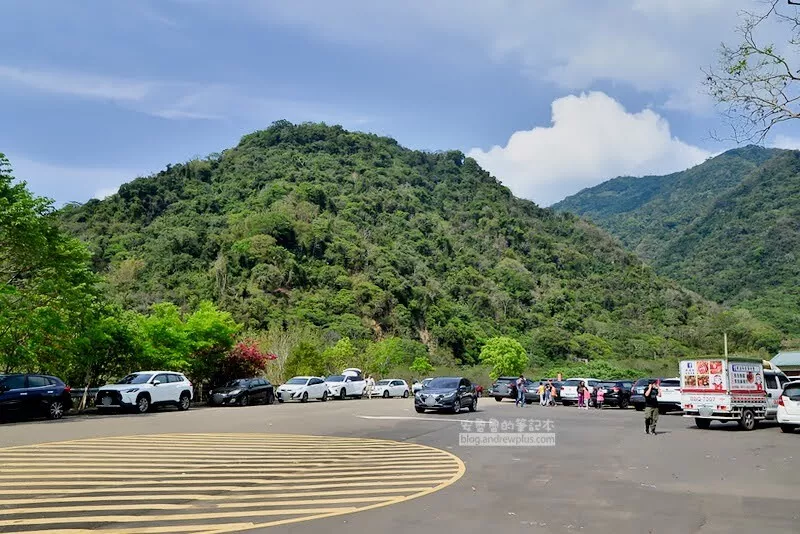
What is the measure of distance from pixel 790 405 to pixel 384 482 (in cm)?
1410

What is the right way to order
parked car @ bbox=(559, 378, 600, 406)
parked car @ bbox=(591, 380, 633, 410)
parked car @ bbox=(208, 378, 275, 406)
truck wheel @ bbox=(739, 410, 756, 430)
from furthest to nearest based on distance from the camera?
parked car @ bbox=(559, 378, 600, 406) < parked car @ bbox=(591, 380, 633, 410) < parked car @ bbox=(208, 378, 275, 406) < truck wheel @ bbox=(739, 410, 756, 430)

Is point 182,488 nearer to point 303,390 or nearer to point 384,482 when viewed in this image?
point 384,482

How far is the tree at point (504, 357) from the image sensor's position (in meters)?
68.4

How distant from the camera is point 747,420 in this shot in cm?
2034

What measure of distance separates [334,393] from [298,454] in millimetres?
27907

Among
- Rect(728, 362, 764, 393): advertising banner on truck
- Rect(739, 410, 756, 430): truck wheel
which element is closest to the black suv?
Rect(728, 362, 764, 393): advertising banner on truck

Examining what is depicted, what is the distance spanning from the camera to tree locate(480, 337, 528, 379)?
6838cm

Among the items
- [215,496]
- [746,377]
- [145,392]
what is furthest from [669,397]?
Result: [215,496]

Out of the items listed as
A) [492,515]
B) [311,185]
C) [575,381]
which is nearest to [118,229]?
[311,185]

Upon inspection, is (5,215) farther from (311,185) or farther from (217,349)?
(311,185)

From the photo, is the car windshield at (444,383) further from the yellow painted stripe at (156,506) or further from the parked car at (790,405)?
the yellow painted stripe at (156,506)

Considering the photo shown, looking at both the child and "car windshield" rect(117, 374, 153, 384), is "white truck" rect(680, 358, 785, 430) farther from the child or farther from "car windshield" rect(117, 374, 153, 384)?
"car windshield" rect(117, 374, 153, 384)

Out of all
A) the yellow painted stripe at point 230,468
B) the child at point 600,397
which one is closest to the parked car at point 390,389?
the child at point 600,397

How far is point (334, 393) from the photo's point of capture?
40.5 m
